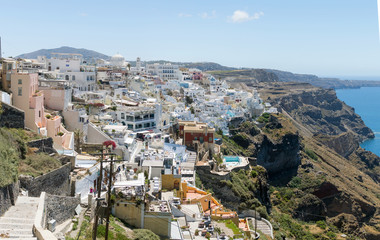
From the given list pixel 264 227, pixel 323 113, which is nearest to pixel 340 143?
pixel 323 113

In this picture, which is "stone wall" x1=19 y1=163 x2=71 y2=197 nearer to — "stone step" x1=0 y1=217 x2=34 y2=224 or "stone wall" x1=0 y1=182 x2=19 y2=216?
"stone wall" x1=0 y1=182 x2=19 y2=216

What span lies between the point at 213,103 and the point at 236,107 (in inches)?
180

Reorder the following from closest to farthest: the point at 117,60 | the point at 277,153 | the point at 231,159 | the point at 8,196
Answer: the point at 8,196
the point at 231,159
the point at 277,153
the point at 117,60

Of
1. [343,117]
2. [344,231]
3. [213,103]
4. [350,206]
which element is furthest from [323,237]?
[343,117]

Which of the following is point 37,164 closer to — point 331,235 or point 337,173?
point 331,235

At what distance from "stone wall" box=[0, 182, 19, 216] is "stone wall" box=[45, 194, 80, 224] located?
858mm

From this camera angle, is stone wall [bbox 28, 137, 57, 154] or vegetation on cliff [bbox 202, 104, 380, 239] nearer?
stone wall [bbox 28, 137, 57, 154]

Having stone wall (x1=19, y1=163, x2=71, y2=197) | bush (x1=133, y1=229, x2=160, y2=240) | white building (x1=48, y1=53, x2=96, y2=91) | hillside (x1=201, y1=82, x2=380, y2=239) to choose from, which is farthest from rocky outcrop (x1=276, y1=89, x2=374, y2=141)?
bush (x1=133, y1=229, x2=160, y2=240)

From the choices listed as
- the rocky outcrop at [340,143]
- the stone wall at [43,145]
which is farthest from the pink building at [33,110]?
the rocky outcrop at [340,143]

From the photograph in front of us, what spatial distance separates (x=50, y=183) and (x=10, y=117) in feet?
14.5

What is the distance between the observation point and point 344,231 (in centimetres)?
3684

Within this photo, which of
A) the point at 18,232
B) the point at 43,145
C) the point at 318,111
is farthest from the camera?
the point at 318,111

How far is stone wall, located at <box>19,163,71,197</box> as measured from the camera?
13.0m

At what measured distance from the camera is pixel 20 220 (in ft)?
34.2
